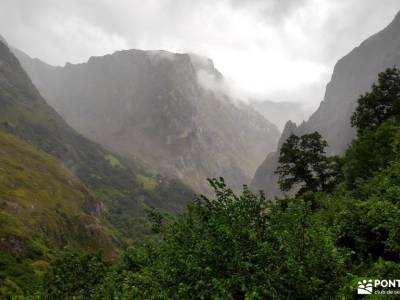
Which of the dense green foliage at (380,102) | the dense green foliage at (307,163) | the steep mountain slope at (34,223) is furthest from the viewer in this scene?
the steep mountain slope at (34,223)

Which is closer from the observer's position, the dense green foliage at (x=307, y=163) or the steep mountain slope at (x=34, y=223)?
the dense green foliage at (x=307, y=163)

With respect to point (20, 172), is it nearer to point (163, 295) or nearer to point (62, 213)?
point (62, 213)

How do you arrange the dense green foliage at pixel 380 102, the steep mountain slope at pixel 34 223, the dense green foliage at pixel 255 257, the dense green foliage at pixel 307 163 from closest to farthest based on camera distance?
the dense green foliage at pixel 255 257, the dense green foliage at pixel 307 163, the dense green foliage at pixel 380 102, the steep mountain slope at pixel 34 223

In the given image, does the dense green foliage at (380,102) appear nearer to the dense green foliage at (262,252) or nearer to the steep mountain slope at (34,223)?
the dense green foliage at (262,252)

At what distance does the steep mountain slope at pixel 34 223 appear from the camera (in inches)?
4144

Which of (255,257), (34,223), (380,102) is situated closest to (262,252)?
(255,257)

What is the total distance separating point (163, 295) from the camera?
16328 mm

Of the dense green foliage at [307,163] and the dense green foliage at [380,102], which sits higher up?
the dense green foliage at [380,102]

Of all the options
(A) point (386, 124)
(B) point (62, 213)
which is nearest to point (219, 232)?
(A) point (386, 124)

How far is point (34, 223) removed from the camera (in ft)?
443

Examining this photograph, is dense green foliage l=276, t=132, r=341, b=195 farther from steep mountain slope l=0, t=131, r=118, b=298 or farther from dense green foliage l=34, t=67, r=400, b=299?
steep mountain slope l=0, t=131, r=118, b=298

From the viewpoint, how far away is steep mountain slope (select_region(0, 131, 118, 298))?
345 feet

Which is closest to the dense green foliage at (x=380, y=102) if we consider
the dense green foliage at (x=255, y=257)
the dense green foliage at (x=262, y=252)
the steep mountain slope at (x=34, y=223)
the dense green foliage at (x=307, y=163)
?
the dense green foliage at (x=307, y=163)

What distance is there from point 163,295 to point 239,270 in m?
3.31
